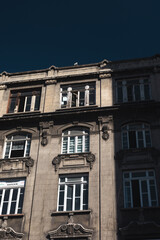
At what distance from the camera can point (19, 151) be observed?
79.5 feet

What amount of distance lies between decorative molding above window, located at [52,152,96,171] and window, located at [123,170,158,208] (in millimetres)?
2517

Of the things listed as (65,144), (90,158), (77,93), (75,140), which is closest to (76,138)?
(75,140)

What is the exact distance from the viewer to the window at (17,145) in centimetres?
2409

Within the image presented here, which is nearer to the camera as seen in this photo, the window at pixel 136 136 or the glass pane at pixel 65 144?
the window at pixel 136 136

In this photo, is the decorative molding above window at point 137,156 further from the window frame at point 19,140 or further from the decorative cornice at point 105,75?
the decorative cornice at point 105,75

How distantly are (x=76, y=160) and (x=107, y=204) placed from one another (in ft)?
12.7

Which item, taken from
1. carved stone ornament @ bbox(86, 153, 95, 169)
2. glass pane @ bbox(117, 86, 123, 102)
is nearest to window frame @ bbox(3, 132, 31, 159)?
carved stone ornament @ bbox(86, 153, 95, 169)

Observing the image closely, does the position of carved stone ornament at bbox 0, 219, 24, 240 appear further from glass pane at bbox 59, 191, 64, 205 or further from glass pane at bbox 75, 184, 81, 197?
glass pane at bbox 75, 184, 81, 197

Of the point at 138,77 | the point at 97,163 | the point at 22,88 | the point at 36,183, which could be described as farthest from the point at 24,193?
the point at 138,77

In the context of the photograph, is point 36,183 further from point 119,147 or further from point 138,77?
point 138,77

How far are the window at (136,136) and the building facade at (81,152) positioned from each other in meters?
0.07

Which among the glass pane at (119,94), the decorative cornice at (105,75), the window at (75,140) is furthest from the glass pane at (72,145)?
the decorative cornice at (105,75)

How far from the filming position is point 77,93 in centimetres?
2697

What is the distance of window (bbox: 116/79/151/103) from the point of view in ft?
83.8
